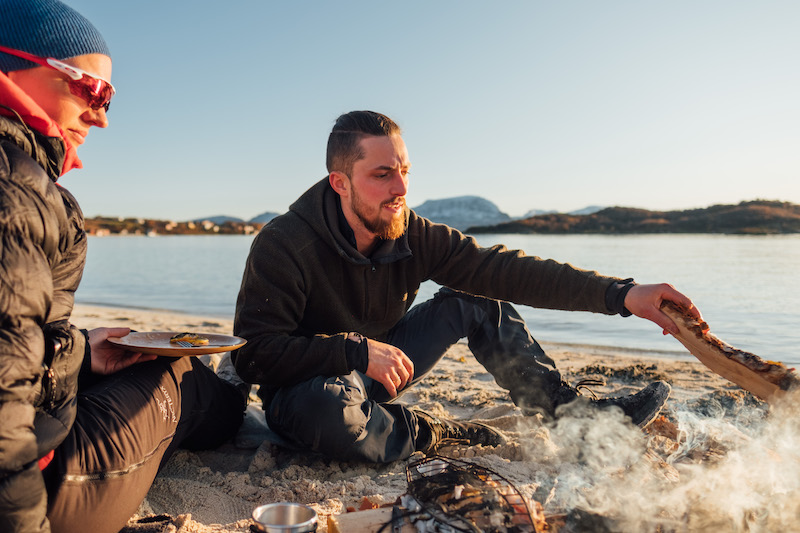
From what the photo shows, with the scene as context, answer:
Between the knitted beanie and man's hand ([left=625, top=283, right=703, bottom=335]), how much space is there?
2725 mm

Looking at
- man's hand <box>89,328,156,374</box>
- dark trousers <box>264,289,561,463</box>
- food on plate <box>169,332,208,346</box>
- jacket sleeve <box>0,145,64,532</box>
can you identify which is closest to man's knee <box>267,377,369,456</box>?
dark trousers <box>264,289,561,463</box>

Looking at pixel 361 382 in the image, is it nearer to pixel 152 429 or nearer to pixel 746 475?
pixel 152 429

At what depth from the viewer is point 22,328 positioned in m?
1.55

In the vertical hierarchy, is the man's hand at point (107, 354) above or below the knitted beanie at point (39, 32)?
below

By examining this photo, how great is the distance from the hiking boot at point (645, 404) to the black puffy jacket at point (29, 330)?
2.87m

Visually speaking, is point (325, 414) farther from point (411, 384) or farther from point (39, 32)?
point (39, 32)

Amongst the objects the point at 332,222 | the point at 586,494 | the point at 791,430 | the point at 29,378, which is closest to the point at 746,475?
the point at 791,430

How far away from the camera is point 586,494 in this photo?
246 centimetres

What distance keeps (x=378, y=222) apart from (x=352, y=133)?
0.61 m

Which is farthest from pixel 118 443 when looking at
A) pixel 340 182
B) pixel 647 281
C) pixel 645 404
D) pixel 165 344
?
pixel 647 281

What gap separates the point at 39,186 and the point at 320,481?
2007 millimetres

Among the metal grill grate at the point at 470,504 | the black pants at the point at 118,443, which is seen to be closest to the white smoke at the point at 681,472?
the metal grill grate at the point at 470,504

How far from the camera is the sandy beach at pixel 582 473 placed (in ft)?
6.96

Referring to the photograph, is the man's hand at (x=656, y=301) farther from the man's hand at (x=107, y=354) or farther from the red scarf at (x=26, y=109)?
the red scarf at (x=26, y=109)
